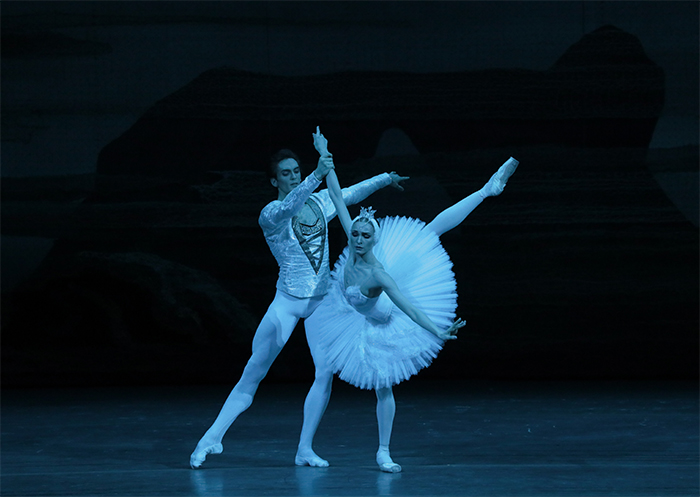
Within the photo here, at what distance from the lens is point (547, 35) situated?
6.39 metres

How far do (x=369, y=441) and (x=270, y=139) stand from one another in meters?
2.59

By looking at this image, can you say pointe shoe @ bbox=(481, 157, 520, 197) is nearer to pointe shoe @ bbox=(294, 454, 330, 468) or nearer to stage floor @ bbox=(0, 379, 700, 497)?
stage floor @ bbox=(0, 379, 700, 497)

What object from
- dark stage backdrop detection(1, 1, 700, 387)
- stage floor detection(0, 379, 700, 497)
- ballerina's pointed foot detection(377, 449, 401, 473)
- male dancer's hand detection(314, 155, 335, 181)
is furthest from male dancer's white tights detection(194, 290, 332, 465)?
dark stage backdrop detection(1, 1, 700, 387)

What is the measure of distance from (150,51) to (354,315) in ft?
10.9

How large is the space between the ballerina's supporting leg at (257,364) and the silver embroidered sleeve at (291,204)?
0.37 m

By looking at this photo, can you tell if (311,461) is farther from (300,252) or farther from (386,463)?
(300,252)

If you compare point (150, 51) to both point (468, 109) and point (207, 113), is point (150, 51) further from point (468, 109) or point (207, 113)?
point (468, 109)

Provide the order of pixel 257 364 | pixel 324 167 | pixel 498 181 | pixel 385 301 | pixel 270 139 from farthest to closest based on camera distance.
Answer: pixel 270 139 < pixel 257 364 < pixel 498 181 < pixel 385 301 < pixel 324 167

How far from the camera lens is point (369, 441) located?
4.50 meters

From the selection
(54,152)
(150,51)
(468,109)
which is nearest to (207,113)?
(150,51)

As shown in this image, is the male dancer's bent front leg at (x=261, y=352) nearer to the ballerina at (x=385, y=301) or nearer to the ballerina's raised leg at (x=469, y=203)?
the ballerina at (x=385, y=301)

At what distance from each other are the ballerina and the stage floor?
1.34 feet

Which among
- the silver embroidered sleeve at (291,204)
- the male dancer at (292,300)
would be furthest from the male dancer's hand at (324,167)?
A: the male dancer at (292,300)

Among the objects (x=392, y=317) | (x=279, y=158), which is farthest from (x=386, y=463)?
(x=279, y=158)
